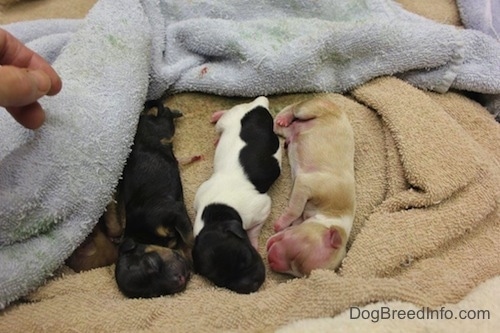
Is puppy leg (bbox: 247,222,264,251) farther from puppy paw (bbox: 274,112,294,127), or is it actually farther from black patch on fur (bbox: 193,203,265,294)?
puppy paw (bbox: 274,112,294,127)

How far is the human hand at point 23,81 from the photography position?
3.43 feet

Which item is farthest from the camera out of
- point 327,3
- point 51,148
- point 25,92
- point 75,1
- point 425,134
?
point 75,1

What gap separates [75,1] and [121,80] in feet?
2.65

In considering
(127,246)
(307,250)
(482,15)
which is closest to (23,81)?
(127,246)

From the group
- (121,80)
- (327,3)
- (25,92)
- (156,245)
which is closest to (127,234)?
(156,245)

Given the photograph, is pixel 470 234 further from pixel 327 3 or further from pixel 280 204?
pixel 327 3

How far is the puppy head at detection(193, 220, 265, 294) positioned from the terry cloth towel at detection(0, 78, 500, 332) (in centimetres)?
5

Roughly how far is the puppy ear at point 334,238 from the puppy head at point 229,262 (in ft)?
0.66

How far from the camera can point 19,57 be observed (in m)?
1.26

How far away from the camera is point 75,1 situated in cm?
229

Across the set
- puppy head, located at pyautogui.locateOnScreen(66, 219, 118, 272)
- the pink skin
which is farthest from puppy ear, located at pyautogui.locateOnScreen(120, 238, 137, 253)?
the pink skin

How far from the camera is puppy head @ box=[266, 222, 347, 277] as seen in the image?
4.92 ft

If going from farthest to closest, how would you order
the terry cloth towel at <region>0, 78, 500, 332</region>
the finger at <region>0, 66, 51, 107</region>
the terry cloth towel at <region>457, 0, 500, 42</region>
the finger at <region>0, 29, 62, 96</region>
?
the terry cloth towel at <region>457, 0, 500, 42</region>, the terry cloth towel at <region>0, 78, 500, 332</region>, the finger at <region>0, 29, 62, 96</region>, the finger at <region>0, 66, 51, 107</region>

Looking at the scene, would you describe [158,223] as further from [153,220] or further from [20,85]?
[20,85]
